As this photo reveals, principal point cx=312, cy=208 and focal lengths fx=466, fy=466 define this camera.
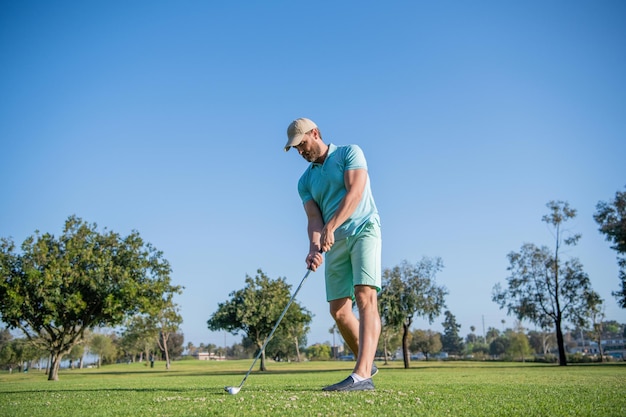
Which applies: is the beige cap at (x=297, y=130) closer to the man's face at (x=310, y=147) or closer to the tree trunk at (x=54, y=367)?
the man's face at (x=310, y=147)

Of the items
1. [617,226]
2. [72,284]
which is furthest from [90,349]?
[617,226]

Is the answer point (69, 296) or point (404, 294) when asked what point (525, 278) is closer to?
point (404, 294)

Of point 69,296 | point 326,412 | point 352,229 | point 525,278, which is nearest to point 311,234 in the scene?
point 352,229

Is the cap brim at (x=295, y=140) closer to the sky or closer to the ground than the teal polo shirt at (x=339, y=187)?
closer to the sky

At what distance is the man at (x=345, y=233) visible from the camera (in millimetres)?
4785

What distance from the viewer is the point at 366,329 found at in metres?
4.66

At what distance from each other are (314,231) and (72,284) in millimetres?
27807

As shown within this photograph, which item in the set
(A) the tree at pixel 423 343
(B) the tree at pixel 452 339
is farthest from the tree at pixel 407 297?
(B) the tree at pixel 452 339

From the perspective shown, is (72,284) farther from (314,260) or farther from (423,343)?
(423,343)

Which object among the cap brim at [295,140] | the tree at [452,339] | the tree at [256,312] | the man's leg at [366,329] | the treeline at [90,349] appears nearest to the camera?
the man's leg at [366,329]

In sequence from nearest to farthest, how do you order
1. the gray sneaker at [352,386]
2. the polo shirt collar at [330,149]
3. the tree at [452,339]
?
the gray sneaker at [352,386]
the polo shirt collar at [330,149]
the tree at [452,339]

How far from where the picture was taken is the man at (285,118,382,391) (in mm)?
4785

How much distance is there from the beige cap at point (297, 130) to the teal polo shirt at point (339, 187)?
1.26 feet

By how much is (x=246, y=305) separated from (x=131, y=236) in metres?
15.8
